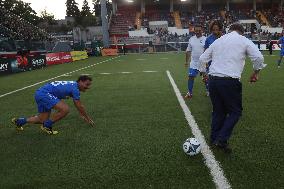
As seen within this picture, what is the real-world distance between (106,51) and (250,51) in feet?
130

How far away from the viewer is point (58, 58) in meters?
32.2

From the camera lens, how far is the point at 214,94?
580 centimetres

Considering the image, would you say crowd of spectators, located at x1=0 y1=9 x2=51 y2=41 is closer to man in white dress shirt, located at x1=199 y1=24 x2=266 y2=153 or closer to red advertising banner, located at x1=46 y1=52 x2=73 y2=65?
red advertising banner, located at x1=46 y1=52 x2=73 y2=65

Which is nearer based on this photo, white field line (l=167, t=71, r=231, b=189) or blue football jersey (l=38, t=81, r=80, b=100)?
white field line (l=167, t=71, r=231, b=189)

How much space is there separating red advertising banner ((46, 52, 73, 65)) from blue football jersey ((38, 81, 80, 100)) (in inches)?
927

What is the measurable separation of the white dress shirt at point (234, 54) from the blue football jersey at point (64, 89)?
9.24ft

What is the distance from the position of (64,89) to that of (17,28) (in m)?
31.6

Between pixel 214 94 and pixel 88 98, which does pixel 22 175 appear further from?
pixel 88 98

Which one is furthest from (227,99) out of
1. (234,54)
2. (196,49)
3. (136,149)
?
(196,49)

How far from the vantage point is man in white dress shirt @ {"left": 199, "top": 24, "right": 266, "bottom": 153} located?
5488 millimetres

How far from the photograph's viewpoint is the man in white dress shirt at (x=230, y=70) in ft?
18.0

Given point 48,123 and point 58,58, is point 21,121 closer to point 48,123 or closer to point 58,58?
point 48,123

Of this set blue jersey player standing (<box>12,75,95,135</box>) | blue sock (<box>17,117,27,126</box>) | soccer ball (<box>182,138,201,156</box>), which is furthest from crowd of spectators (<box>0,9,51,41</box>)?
soccer ball (<box>182,138,201,156</box>)

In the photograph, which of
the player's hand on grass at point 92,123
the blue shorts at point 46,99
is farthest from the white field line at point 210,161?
the blue shorts at point 46,99
